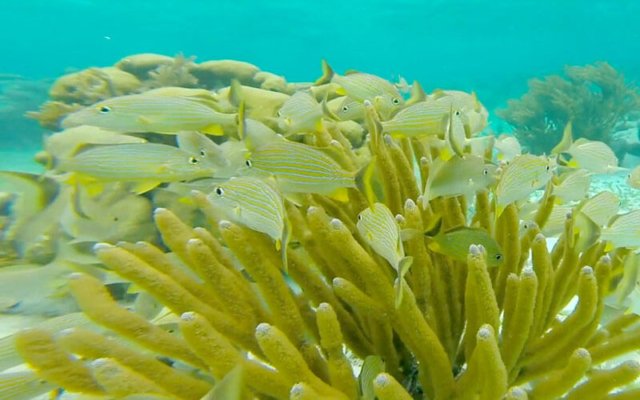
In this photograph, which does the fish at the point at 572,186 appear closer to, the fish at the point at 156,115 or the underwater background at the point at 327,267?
the underwater background at the point at 327,267

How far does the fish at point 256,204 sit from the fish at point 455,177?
0.69 metres

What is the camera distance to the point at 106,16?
214ft

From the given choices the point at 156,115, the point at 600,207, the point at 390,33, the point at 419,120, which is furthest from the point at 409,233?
the point at 390,33

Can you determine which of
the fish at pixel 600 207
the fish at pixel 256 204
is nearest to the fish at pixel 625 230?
the fish at pixel 600 207

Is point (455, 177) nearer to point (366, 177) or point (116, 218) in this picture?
point (366, 177)

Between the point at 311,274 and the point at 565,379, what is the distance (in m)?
1.06

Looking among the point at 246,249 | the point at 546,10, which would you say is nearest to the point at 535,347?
the point at 246,249

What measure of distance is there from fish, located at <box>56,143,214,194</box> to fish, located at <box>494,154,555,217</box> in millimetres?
1504

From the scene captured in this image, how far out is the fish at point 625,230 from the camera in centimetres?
231

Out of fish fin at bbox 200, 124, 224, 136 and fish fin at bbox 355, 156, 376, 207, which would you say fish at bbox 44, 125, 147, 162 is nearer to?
fish fin at bbox 200, 124, 224, 136

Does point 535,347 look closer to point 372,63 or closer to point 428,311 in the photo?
point 428,311

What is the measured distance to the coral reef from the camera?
70.9 inches

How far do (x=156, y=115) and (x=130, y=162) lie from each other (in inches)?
14.2

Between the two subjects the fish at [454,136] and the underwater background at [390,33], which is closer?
the fish at [454,136]
